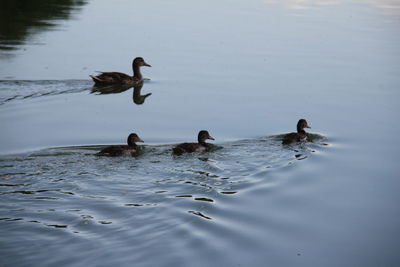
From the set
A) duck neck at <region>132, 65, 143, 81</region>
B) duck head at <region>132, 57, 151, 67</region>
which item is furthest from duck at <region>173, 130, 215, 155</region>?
duck head at <region>132, 57, 151, 67</region>

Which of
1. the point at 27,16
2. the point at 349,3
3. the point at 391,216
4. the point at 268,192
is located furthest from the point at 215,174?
the point at 349,3

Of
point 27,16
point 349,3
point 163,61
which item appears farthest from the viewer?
point 349,3

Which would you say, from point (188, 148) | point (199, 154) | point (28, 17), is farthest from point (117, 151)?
point (28, 17)

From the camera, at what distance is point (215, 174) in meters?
10.8

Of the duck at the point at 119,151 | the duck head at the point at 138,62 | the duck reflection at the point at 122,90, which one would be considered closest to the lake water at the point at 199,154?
the duck reflection at the point at 122,90

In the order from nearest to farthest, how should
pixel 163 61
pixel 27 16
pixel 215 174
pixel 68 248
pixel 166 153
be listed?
pixel 68 248
pixel 215 174
pixel 166 153
pixel 163 61
pixel 27 16

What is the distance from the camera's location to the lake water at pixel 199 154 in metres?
8.39

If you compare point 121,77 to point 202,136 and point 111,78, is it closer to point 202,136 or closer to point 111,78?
point 111,78

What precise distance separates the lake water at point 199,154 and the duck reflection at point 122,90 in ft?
0.30

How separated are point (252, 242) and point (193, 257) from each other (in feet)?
3.12

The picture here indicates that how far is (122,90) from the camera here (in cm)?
1698

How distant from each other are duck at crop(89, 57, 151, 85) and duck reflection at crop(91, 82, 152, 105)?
11 centimetres

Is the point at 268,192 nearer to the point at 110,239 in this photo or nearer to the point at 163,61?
the point at 110,239

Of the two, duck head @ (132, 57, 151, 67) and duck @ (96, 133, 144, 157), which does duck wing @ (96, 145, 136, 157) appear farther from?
duck head @ (132, 57, 151, 67)
